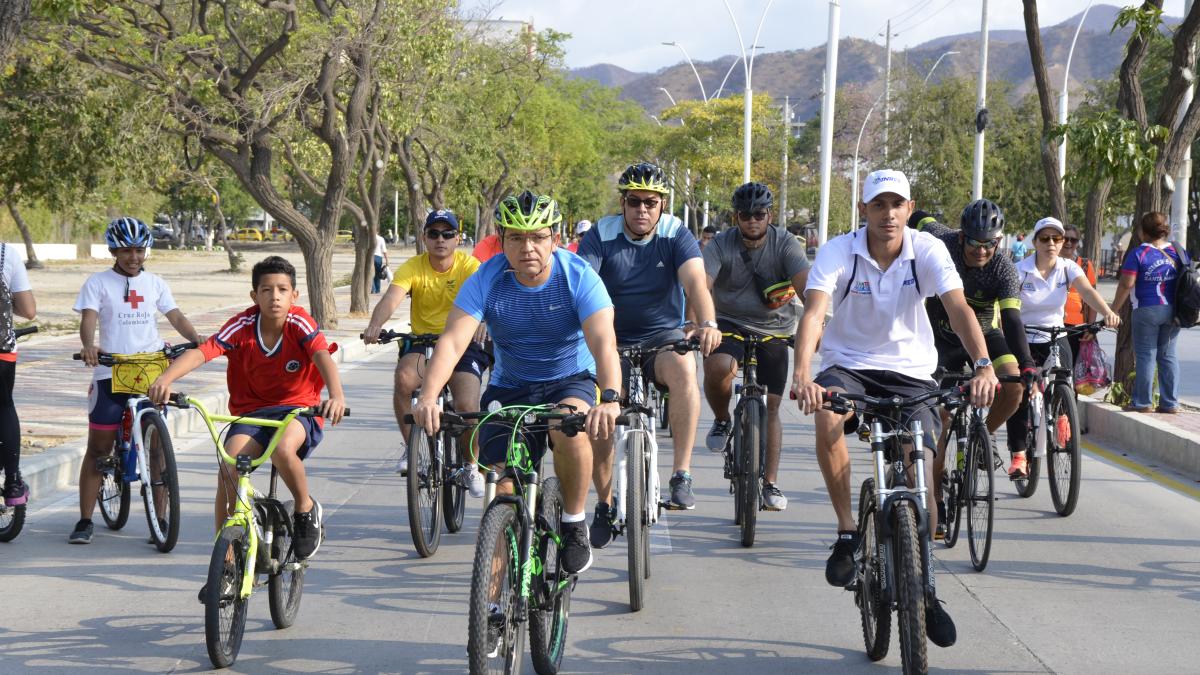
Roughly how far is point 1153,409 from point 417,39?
14078mm

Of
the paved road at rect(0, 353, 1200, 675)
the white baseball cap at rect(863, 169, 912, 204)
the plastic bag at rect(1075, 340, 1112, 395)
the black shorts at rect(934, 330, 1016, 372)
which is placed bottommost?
the paved road at rect(0, 353, 1200, 675)

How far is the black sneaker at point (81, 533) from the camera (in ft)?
26.1

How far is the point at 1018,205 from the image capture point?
179 feet

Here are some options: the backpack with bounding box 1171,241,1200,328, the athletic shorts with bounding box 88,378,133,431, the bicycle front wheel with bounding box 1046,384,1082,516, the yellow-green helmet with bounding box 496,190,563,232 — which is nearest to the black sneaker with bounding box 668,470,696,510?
the yellow-green helmet with bounding box 496,190,563,232

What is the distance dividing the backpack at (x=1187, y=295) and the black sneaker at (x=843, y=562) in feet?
25.0

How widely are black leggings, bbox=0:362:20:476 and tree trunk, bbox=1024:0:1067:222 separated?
34.1ft

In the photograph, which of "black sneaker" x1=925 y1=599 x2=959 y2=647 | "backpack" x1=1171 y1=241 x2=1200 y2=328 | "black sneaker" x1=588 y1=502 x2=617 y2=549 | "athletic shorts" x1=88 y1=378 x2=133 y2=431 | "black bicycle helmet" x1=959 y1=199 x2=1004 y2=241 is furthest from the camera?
"backpack" x1=1171 y1=241 x2=1200 y2=328

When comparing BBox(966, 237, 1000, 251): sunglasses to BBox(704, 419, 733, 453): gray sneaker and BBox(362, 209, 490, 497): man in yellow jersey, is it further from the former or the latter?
BBox(362, 209, 490, 497): man in yellow jersey

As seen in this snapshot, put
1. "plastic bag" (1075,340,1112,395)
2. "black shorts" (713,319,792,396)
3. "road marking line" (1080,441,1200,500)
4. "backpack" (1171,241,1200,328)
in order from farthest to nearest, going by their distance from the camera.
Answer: "backpack" (1171,241,1200,328) < "plastic bag" (1075,340,1112,395) < "road marking line" (1080,441,1200,500) < "black shorts" (713,319,792,396)

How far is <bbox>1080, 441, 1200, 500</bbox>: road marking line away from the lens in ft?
33.3

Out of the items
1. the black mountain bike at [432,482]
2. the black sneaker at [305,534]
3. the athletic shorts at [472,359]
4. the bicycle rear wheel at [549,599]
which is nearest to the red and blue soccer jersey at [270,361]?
the black sneaker at [305,534]

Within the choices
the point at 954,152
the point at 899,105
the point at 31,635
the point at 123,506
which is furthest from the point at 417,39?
the point at 899,105

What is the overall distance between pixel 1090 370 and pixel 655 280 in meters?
5.18

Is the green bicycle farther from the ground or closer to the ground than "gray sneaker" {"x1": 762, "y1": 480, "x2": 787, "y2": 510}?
farther from the ground
